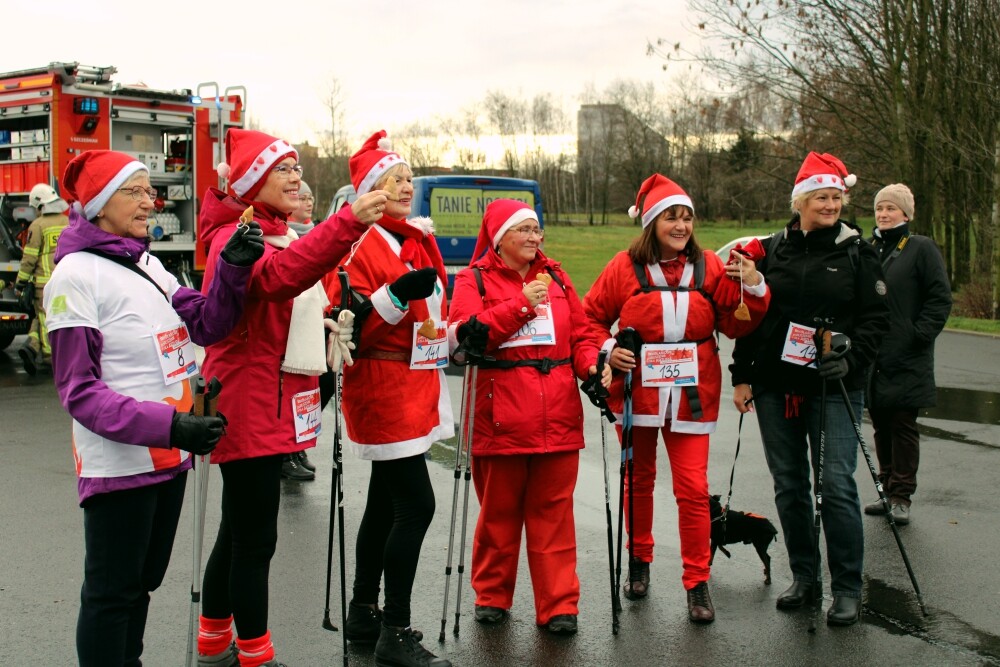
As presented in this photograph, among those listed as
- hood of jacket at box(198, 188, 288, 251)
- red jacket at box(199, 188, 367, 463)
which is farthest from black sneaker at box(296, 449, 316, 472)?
hood of jacket at box(198, 188, 288, 251)

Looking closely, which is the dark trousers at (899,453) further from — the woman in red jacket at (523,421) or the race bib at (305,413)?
the race bib at (305,413)

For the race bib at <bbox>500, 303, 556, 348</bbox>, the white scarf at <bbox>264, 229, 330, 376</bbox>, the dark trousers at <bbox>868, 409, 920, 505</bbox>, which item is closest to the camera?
the white scarf at <bbox>264, 229, 330, 376</bbox>

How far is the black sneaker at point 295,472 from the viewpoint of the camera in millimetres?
7660

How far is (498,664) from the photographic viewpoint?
4.48m

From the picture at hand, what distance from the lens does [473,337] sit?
4.67 metres

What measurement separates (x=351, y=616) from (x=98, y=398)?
1.84m

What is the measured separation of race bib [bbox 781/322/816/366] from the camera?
201 inches

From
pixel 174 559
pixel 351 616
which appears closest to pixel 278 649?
pixel 351 616

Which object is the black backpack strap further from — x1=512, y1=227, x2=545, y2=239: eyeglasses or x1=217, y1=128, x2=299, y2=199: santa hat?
x1=512, y1=227, x2=545, y2=239: eyeglasses

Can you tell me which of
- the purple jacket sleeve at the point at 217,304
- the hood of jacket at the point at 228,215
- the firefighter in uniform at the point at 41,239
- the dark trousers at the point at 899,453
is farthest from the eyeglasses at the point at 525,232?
the firefighter in uniform at the point at 41,239

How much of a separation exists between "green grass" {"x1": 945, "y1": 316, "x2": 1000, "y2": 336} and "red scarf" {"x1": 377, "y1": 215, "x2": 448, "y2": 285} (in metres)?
14.4

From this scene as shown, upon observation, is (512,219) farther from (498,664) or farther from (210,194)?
(498,664)

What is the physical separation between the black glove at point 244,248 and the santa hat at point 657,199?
220cm

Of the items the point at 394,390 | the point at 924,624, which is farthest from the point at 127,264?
the point at 924,624
